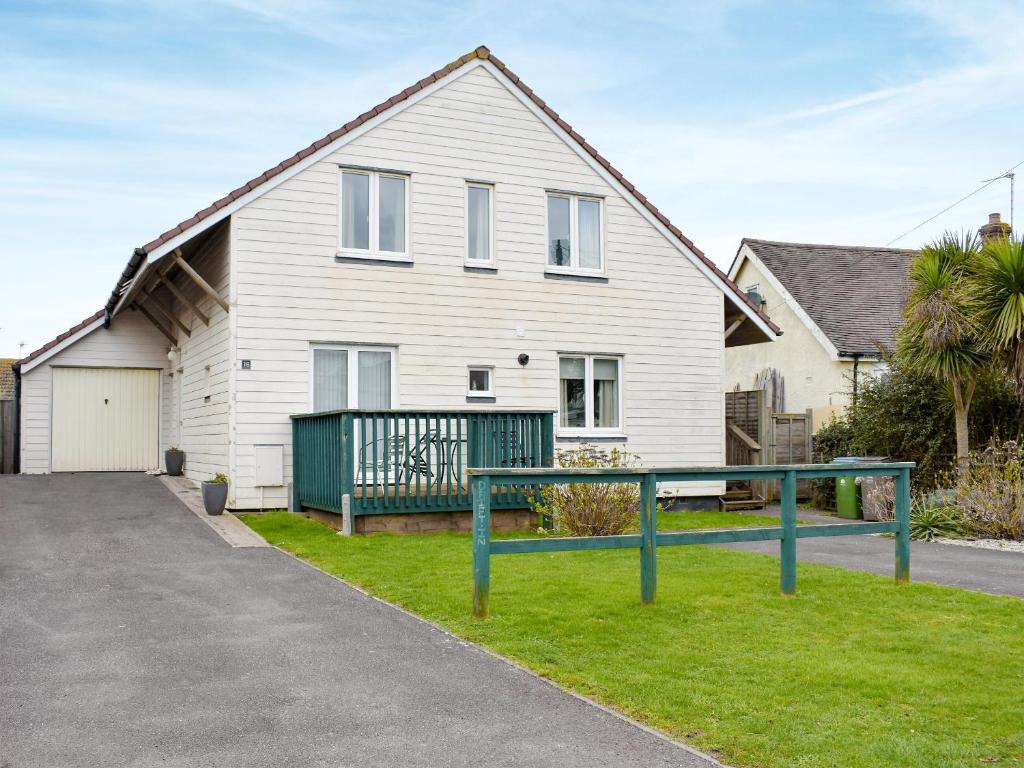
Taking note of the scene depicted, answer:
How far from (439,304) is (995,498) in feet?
27.8

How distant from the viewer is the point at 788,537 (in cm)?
875

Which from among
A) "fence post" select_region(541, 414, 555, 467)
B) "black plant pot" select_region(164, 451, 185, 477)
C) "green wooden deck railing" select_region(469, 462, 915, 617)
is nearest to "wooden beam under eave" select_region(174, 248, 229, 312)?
"fence post" select_region(541, 414, 555, 467)

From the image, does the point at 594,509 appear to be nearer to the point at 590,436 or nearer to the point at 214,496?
the point at 590,436

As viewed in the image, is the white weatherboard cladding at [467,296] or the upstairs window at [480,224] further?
the upstairs window at [480,224]

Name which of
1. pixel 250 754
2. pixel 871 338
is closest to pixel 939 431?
pixel 871 338

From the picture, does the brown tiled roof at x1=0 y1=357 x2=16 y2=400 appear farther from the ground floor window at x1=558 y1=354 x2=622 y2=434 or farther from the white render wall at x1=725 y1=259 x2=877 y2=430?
the white render wall at x1=725 y1=259 x2=877 y2=430

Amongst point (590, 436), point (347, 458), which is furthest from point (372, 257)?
point (590, 436)

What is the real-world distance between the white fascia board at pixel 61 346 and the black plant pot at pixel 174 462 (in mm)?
3208

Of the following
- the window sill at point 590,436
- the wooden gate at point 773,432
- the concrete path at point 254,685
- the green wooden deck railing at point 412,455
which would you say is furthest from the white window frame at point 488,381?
the concrete path at point 254,685

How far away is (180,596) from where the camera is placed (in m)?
8.66

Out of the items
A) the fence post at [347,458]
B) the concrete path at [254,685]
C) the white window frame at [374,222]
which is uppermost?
the white window frame at [374,222]

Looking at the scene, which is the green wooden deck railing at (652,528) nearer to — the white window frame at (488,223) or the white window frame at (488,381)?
the white window frame at (488,381)

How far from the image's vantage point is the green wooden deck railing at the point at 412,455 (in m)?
13.0

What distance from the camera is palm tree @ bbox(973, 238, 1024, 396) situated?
572 inches
